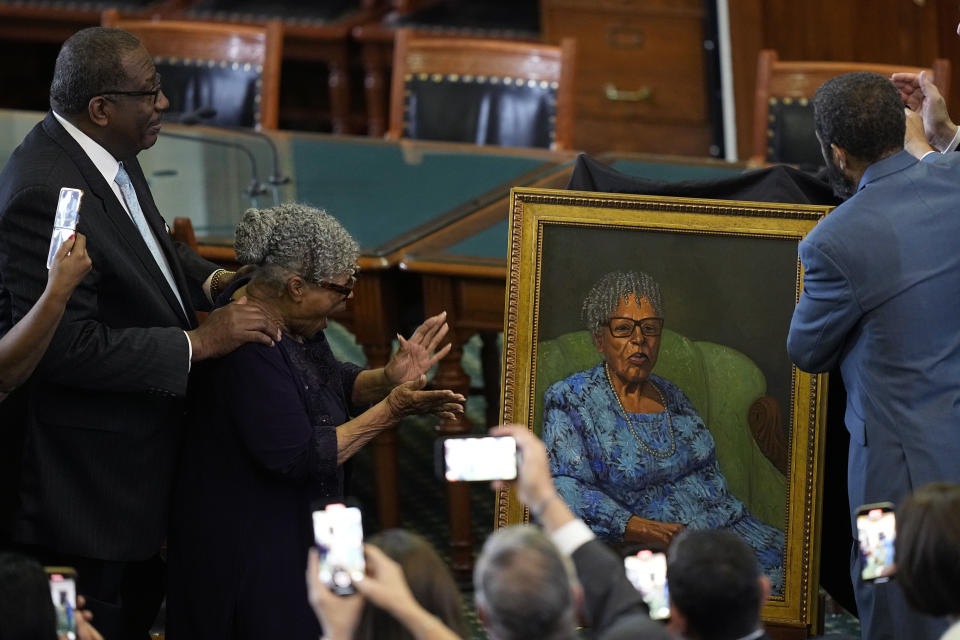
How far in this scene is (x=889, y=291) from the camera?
3.15 m

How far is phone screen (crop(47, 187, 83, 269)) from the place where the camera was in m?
3.06

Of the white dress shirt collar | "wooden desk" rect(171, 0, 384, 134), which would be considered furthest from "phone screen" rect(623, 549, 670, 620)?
"wooden desk" rect(171, 0, 384, 134)

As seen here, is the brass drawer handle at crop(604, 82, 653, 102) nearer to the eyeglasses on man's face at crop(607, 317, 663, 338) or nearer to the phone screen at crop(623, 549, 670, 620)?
the eyeglasses on man's face at crop(607, 317, 663, 338)

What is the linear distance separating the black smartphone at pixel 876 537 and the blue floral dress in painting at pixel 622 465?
92cm

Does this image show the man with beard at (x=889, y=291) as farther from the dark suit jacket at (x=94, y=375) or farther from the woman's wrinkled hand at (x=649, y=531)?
the dark suit jacket at (x=94, y=375)

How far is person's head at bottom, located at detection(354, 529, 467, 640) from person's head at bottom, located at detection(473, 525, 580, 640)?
15 cm

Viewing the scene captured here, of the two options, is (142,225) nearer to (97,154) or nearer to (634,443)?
(97,154)

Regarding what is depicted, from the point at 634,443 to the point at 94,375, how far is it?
3.93 ft

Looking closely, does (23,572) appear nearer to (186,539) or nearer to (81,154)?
(186,539)

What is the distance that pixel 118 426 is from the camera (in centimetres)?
334

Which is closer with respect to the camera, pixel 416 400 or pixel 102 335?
pixel 102 335

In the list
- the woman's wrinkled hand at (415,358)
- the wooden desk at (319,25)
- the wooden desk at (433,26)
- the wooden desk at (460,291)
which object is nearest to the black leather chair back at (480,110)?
the wooden desk at (460,291)

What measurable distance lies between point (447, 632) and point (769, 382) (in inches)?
60.1

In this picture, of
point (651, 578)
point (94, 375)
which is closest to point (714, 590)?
point (651, 578)
